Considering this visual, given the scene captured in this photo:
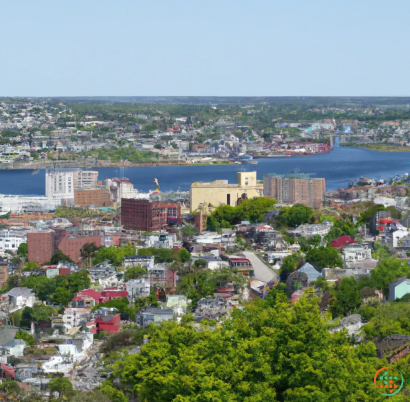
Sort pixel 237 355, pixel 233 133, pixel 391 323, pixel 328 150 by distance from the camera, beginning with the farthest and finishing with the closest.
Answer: pixel 233 133 → pixel 328 150 → pixel 391 323 → pixel 237 355

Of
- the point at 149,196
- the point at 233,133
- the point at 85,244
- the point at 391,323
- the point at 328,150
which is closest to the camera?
the point at 391,323

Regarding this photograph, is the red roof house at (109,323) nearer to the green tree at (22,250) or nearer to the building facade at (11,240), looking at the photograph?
the green tree at (22,250)

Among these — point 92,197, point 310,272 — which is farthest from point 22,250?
point 92,197

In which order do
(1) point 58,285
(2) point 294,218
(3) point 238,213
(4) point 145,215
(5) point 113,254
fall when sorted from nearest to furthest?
1. (1) point 58,285
2. (5) point 113,254
3. (2) point 294,218
4. (4) point 145,215
5. (3) point 238,213

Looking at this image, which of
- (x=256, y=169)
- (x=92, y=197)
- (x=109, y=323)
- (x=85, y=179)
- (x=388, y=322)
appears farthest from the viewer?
(x=256, y=169)

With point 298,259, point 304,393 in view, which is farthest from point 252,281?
point 304,393

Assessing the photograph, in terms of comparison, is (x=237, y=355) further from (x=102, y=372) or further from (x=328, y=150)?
(x=328, y=150)

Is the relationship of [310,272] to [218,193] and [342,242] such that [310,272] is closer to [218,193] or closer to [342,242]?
[342,242]
